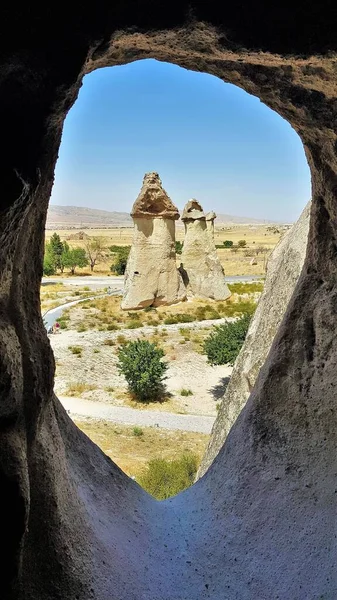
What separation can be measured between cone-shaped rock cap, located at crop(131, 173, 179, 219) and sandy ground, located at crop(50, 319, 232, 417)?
432cm

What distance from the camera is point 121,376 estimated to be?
1169 cm

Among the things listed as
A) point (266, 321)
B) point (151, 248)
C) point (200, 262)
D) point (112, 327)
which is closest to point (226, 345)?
point (112, 327)

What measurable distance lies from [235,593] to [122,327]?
1341cm

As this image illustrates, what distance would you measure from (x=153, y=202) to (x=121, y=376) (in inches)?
300

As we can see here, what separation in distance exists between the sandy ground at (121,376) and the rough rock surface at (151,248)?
7.86 ft

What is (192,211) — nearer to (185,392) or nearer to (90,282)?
(185,392)

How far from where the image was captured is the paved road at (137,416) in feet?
29.2

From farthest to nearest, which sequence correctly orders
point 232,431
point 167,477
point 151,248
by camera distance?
1. point 151,248
2. point 167,477
3. point 232,431

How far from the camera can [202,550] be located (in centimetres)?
265

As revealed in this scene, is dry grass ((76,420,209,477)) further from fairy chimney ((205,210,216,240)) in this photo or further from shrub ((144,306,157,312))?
fairy chimney ((205,210,216,240))

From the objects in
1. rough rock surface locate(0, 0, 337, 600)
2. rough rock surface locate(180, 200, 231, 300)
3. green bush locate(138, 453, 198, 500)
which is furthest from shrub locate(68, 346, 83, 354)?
rough rock surface locate(0, 0, 337, 600)

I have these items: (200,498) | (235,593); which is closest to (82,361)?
(200,498)

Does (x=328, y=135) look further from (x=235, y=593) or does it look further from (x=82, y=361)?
(x=82, y=361)

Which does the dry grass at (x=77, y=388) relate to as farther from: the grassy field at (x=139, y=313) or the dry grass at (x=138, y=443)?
the grassy field at (x=139, y=313)
